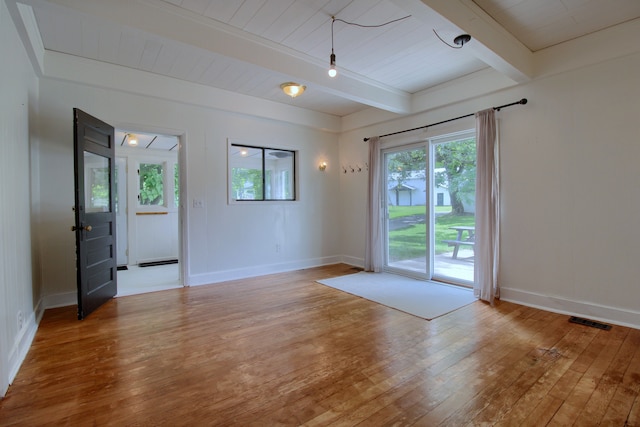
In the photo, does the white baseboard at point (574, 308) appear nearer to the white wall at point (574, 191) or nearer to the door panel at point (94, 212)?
the white wall at point (574, 191)

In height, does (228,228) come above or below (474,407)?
above

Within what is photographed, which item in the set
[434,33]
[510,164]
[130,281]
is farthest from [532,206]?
[130,281]

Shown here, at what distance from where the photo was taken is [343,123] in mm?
5969

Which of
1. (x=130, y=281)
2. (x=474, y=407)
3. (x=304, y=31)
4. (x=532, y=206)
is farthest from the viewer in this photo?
(x=130, y=281)

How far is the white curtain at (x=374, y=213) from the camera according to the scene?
5285mm

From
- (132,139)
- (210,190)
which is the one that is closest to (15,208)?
(210,190)

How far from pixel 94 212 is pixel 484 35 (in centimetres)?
450

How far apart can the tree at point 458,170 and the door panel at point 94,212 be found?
4.52 metres

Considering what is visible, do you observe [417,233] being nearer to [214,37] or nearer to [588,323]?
[588,323]

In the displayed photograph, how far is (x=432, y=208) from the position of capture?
463 centimetres

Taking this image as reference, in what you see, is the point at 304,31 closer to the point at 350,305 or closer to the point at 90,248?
the point at 350,305

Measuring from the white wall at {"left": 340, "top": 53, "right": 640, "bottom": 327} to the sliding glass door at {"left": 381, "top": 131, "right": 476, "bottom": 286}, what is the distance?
539mm

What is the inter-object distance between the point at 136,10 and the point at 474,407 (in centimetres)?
373

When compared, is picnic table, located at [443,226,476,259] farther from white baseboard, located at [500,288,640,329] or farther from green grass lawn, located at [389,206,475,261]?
white baseboard, located at [500,288,640,329]
